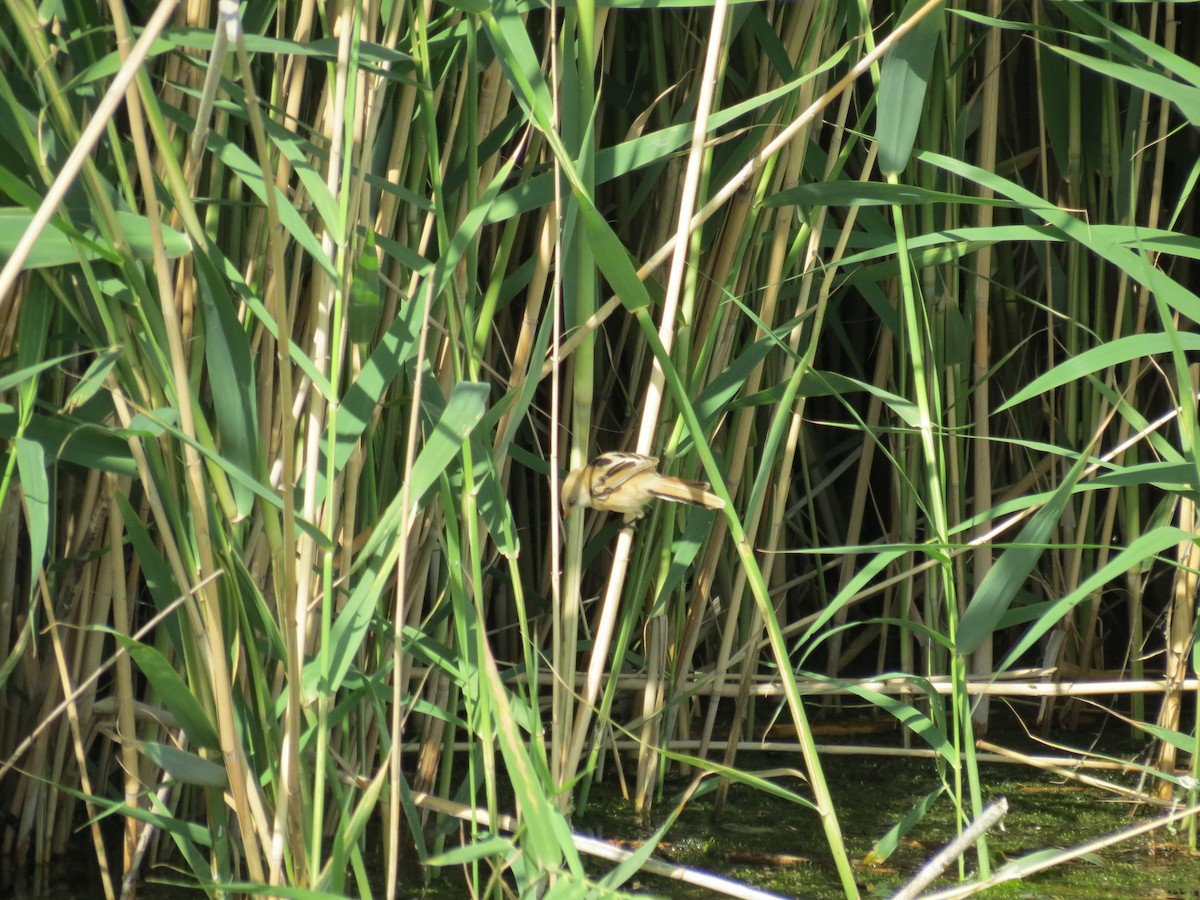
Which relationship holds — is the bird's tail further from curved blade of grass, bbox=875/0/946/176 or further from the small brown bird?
curved blade of grass, bbox=875/0/946/176

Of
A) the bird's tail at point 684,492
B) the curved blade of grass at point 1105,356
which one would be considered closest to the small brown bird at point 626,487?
the bird's tail at point 684,492

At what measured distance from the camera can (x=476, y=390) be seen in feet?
2.87

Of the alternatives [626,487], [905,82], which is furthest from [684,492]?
[905,82]

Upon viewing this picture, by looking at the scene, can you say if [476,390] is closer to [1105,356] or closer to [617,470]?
[617,470]

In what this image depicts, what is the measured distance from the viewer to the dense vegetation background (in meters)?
0.88

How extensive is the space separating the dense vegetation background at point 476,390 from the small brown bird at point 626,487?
0.08ft

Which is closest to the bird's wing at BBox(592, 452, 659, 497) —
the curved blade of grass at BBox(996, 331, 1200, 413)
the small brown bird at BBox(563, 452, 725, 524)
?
the small brown bird at BBox(563, 452, 725, 524)

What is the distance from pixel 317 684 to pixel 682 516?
1.73 feet

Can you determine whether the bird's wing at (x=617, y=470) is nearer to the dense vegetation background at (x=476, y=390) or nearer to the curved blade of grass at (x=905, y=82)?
the dense vegetation background at (x=476, y=390)

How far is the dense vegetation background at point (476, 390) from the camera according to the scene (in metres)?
0.88

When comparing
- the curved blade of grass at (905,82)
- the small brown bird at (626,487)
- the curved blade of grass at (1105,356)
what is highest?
the curved blade of grass at (905,82)

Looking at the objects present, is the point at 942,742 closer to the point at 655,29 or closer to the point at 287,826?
the point at 287,826

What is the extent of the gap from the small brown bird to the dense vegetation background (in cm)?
2

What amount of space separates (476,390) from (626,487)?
0.23 m
